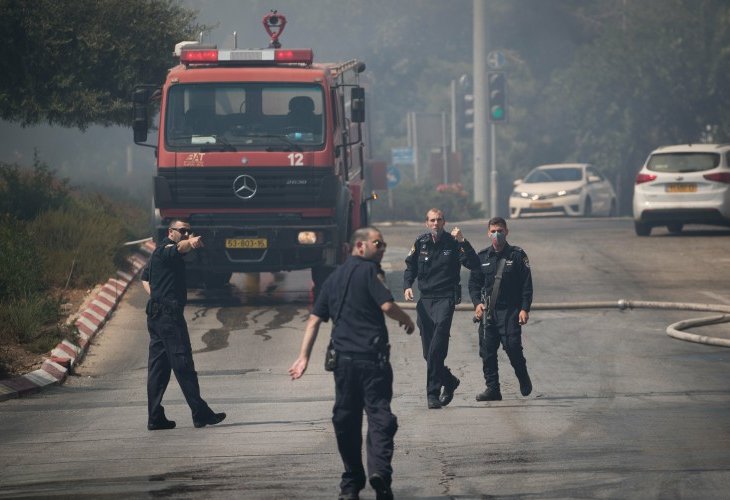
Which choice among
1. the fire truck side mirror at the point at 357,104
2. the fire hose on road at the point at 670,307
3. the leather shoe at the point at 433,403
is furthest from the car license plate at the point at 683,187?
the leather shoe at the point at 433,403

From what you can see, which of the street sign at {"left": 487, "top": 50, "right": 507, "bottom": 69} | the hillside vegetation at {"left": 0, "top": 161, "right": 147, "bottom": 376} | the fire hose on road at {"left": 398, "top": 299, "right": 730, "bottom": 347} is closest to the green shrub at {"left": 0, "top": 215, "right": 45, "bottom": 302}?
the hillside vegetation at {"left": 0, "top": 161, "right": 147, "bottom": 376}

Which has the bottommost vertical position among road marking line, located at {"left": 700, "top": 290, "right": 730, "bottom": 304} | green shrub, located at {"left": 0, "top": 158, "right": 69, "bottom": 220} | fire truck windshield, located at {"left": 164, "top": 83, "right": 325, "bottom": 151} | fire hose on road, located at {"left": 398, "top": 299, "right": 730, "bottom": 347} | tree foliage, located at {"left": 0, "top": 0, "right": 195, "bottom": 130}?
road marking line, located at {"left": 700, "top": 290, "right": 730, "bottom": 304}

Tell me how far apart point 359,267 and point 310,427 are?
107 inches

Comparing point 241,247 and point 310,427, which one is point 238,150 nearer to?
point 241,247

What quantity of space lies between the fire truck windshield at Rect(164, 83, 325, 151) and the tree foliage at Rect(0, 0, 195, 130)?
4.41m

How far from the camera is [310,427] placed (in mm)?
11844

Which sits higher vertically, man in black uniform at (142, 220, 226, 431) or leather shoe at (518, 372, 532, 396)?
man in black uniform at (142, 220, 226, 431)

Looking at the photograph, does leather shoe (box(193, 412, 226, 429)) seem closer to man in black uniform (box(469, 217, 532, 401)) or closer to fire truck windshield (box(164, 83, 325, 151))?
man in black uniform (box(469, 217, 532, 401))

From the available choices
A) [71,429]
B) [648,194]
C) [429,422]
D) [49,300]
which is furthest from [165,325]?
[648,194]

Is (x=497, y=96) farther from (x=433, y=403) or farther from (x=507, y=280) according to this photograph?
Answer: (x=433, y=403)

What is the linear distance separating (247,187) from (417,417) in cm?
795

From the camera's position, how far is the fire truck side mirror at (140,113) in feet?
65.5

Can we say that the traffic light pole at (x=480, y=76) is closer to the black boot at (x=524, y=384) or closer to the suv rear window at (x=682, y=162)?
the suv rear window at (x=682, y=162)

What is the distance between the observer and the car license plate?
27203mm
